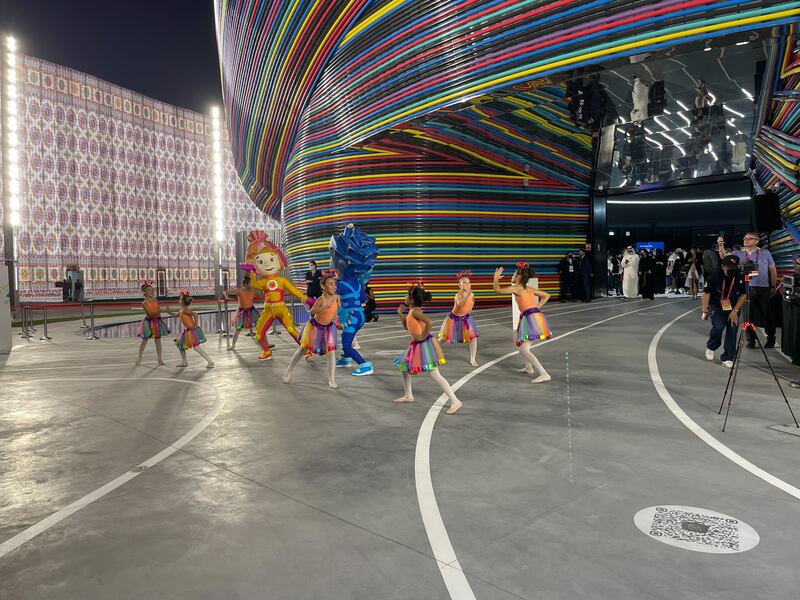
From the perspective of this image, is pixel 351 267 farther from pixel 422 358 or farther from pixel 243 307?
pixel 243 307

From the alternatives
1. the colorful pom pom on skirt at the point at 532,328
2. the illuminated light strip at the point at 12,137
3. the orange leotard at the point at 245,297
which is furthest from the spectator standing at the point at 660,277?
the illuminated light strip at the point at 12,137

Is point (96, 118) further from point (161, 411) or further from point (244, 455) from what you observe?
point (244, 455)

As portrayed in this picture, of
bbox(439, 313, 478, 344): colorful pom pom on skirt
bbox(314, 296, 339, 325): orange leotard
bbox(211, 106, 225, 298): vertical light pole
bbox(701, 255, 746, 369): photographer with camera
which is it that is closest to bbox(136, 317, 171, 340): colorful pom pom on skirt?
bbox(314, 296, 339, 325): orange leotard

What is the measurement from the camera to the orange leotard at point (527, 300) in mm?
7895

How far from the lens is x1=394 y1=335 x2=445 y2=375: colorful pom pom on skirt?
622 cm

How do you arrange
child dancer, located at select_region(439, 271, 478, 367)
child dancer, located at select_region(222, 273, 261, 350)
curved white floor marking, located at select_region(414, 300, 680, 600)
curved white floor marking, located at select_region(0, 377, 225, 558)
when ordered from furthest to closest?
child dancer, located at select_region(222, 273, 261, 350), child dancer, located at select_region(439, 271, 478, 367), curved white floor marking, located at select_region(0, 377, 225, 558), curved white floor marking, located at select_region(414, 300, 680, 600)

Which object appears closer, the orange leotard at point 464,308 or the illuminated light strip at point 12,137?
the orange leotard at point 464,308

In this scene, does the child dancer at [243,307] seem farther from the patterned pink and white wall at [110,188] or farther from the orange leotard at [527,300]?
the patterned pink and white wall at [110,188]

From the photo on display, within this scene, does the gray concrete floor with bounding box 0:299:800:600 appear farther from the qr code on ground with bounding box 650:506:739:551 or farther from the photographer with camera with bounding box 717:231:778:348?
the photographer with camera with bounding box 717:231:778:348

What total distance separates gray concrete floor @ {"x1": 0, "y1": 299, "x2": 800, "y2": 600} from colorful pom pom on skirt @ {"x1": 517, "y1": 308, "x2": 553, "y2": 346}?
0.61 meters

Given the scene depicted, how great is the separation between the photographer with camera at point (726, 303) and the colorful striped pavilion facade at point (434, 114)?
3810 mm

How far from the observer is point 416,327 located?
6238 mm

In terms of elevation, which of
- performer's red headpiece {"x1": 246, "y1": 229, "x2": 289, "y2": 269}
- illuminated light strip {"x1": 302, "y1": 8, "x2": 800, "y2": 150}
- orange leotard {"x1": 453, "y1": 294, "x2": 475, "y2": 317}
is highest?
illuminated light strip {"x1": 302, "y1": 8, "x2": 800, "y2": 150}

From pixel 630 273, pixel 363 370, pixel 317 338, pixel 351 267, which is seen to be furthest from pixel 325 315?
pixel 630 273
